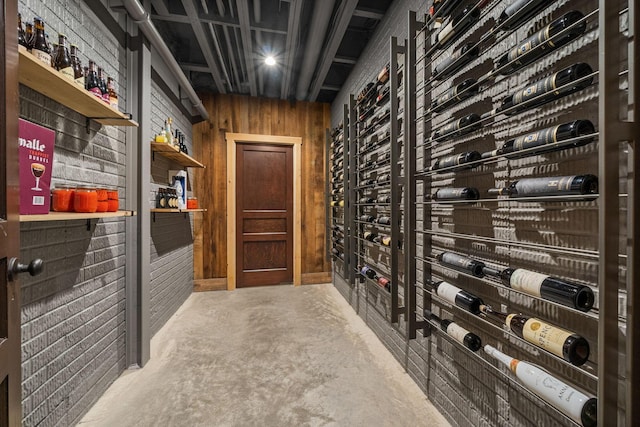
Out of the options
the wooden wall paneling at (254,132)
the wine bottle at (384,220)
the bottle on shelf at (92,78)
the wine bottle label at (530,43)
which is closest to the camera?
the wine bottle label at (530,43)

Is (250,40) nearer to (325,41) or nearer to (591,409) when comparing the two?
(325,41)

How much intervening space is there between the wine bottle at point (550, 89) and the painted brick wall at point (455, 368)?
138 mm

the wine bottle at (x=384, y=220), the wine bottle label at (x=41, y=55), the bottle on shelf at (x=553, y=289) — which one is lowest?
the bottle on shelf at (x=553, y=289)

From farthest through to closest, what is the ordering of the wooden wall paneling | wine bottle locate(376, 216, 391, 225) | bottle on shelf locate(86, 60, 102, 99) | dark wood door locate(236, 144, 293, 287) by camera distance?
dark wood door locate(236, 144, 293, 287) < the wooden wall paneling < wine bottle locate(376, 216, 391, 225) < bottle on shelf locate(86, 60, 102, 99)

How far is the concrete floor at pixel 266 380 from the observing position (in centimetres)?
166

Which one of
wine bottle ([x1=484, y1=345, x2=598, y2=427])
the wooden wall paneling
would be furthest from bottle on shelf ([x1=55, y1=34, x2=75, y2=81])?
the wooden wall paneling

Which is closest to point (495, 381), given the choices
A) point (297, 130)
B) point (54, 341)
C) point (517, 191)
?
point (517, 191)

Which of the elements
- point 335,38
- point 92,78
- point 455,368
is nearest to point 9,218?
point 92,78

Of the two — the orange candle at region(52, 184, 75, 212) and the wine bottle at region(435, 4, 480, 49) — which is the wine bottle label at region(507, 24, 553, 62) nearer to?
the wine bottle at region(435, 4, 480, 49)

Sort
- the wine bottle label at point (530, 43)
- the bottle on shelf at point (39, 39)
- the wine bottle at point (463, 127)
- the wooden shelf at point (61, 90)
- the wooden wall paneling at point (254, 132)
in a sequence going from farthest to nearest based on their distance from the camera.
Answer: the wooden wall paneling at point (254, 132), the wine bottle at point (463, 127), the bottle on shelf at point (39, 39), the wooden shelf at point (61, 90), the wine bottle label at point (530, 43)

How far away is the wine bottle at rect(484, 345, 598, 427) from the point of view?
85 centimetres

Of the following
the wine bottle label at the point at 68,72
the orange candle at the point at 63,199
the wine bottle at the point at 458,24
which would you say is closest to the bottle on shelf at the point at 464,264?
the wine bottle at the point at 458,24

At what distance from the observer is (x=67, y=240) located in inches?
60.8

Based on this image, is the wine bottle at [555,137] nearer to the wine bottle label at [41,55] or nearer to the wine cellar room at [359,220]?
the wine cellar room at [359,220]
